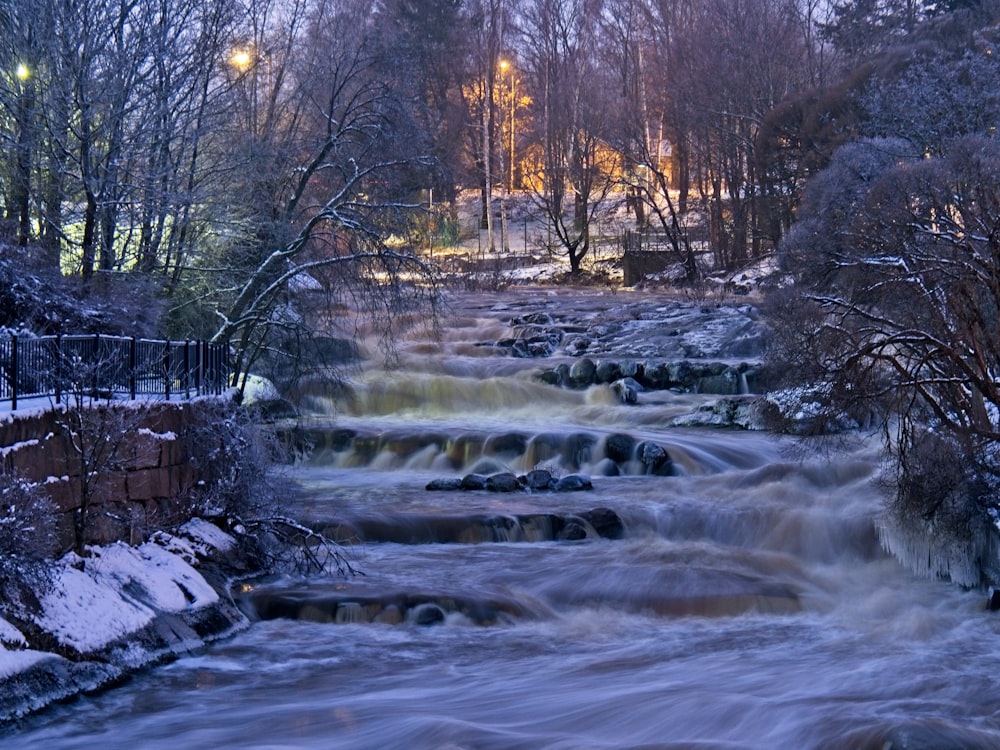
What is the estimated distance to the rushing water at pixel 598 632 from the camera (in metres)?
10.9

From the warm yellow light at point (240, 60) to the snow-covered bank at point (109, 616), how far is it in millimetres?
12738

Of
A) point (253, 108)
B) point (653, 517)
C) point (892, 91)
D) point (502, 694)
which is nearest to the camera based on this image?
point (502, 694)

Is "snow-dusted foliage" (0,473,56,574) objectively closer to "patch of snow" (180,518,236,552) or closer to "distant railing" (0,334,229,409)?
"distant railing" (0,334,229,409)

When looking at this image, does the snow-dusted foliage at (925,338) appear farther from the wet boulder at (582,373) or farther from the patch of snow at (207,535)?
the wet boulder at (582,373)

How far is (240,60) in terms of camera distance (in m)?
24.6

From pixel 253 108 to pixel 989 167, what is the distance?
14.7m

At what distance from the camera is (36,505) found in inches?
436

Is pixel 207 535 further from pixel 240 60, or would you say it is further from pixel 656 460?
pixel 240 60

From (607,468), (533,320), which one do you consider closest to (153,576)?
(607,468)

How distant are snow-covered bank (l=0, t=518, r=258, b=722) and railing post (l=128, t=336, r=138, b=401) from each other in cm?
177

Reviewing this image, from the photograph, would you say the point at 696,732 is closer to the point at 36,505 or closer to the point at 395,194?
the point at 36,505

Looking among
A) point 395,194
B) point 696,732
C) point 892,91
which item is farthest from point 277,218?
point 892,91

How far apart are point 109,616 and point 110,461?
6.50 ft

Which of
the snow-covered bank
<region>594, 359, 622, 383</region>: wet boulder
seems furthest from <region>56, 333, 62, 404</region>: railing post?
<region>594, 359, 622, 383</region>: wet boulder
